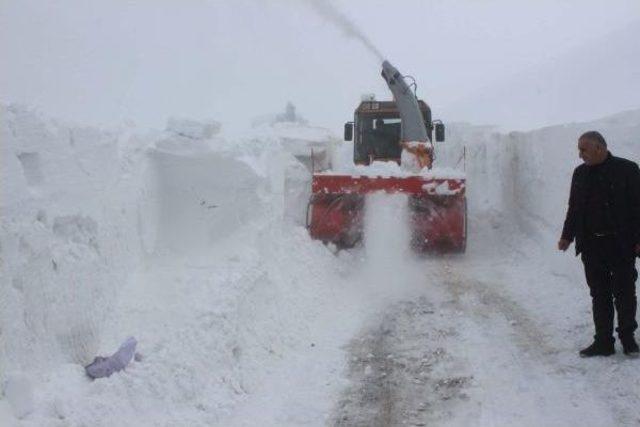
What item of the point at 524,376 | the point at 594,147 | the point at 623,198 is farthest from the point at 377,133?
the point at 524,376

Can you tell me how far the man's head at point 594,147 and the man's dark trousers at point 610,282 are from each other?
0.57 metres

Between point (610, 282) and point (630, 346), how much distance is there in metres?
0.47

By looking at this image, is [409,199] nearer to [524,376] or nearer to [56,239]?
[524,376]

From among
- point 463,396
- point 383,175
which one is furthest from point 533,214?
point 463,396

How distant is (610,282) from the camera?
197 inches

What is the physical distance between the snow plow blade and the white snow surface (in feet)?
2.63

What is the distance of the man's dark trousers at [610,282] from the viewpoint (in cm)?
487

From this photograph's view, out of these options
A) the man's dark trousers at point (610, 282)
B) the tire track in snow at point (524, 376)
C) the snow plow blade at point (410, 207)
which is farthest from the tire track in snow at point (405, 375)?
the snow plow blade at point (410, 207)

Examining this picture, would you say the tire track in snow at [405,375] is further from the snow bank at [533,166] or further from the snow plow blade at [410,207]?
the snow plow blade at [410,207]

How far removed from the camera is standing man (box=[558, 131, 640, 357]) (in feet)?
15.8

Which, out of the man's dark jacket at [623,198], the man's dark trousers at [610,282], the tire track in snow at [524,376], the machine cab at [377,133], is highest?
the machine cab at [377,133]

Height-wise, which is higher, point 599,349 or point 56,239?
point 56,239

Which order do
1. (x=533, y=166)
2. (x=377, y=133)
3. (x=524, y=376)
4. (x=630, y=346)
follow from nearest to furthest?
(x=524, y=376), (x=630, y=346), (x=533, y=166), (x=377, y=133)

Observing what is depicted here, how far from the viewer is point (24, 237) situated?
3525 millimetres
